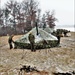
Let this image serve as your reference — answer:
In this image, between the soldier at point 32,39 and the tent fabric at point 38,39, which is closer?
the soldier at point 32,39

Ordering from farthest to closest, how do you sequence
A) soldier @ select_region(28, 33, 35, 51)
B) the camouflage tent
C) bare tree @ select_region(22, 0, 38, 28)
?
bare tree @ select_region(22, 0, 38, 28)
the camouflage tent
soldier @ select_region(28, 33, 35, 51)

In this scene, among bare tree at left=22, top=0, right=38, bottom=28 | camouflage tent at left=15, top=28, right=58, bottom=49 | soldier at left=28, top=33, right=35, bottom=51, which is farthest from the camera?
bare tree at left=22, top=0, right=38, bottom=28

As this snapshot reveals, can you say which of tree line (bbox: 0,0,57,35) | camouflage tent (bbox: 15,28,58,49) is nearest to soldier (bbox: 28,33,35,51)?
camouflage tent (bbox: 15,28,58,49)

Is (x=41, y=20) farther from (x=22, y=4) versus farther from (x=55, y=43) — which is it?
(x=55, y=43)

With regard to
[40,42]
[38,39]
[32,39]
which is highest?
[32,39]

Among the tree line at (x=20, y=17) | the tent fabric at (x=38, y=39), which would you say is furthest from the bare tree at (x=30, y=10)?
the tent fabric at (x=38, y=39)

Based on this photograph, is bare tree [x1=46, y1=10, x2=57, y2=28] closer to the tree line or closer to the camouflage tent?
the tree line

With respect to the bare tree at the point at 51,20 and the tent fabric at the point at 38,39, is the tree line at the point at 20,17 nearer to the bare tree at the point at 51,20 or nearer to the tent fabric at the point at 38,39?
the bare tree at the point at 51,20

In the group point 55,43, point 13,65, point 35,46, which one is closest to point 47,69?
point 13,65

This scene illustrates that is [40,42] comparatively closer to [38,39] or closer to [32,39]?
[38,39]

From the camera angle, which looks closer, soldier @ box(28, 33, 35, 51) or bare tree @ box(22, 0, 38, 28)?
soldier @ box(28, 33, 35, 51)

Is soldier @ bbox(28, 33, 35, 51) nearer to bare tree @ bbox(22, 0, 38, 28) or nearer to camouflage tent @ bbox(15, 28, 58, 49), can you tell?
camouflage tent @ bbox(15, 28, 58, 49)

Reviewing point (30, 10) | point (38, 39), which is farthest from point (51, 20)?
point (38, 39)

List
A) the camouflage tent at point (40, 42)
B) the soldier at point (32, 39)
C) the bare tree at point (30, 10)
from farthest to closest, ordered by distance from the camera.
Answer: the bare tree at point (30, 10), the camouflage tent at point (40, 42), the soldier at point (32, 39)
